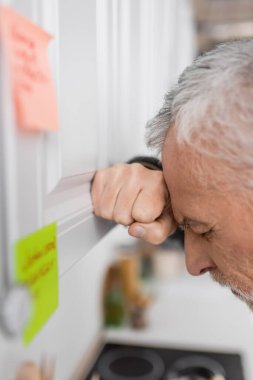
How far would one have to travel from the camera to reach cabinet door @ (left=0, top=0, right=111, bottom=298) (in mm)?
401

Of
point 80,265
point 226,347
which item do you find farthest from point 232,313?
point 80,265

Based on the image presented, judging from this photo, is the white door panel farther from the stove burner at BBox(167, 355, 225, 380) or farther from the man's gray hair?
the stove burner at BBox(167, 355, 225, 380)

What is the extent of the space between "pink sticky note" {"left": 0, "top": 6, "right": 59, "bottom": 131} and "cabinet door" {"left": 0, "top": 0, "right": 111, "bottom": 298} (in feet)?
0.04

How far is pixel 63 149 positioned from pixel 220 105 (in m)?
0.21

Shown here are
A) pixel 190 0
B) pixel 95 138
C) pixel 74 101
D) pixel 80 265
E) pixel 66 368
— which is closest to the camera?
pixel 74 101

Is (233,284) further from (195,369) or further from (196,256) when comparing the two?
(195,369)

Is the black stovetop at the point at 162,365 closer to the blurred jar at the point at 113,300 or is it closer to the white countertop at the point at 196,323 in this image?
the white countertop at the point at 196,323

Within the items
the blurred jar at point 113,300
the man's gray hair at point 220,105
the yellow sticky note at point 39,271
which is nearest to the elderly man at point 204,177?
the man's gray hair at point 220,105

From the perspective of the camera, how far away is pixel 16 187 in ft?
1.39

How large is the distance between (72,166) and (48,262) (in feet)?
0.49

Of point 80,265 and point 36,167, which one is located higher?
point 36,167

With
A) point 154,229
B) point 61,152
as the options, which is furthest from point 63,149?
point 154,229

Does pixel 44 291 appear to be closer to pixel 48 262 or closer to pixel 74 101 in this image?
pixel 48 262

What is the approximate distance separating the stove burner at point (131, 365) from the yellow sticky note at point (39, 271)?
3.11 feet
